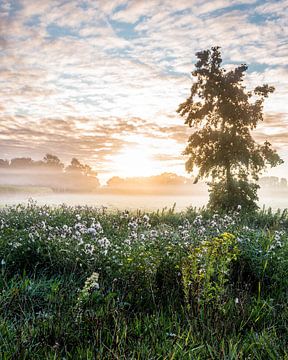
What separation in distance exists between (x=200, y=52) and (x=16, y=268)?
689 inches

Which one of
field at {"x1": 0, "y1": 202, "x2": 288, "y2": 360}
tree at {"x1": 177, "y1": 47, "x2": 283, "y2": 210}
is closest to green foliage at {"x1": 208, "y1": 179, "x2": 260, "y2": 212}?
tree at {"x1": 177, "y1": 47, "x2": 283, "y2": 210}

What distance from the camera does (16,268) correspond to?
7422mm

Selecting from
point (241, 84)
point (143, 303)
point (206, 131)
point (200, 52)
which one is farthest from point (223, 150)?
point (143, 303)

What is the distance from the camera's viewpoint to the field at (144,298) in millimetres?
3738

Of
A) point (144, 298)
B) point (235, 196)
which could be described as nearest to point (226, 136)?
point (235, 196)

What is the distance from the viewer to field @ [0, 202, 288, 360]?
12.3 ft

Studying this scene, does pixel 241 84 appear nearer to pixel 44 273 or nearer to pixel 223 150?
pixel 223 150

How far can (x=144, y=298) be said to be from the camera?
559cm

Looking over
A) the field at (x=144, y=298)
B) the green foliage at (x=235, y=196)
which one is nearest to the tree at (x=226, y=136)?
the green foliage at (x=235, y=196)

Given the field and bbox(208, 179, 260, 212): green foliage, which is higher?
bbox(208, 179, 260, 212): green foliage

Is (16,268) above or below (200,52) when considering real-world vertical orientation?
below

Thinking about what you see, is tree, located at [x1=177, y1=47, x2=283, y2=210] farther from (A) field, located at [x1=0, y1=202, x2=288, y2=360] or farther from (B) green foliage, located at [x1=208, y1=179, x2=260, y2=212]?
(A) field, located at [x1=0, y1=202, x2=288, y2=360]

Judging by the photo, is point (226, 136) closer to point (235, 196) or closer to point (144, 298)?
point (235, 196)

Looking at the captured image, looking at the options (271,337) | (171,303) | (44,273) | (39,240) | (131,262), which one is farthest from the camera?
(39,240)
